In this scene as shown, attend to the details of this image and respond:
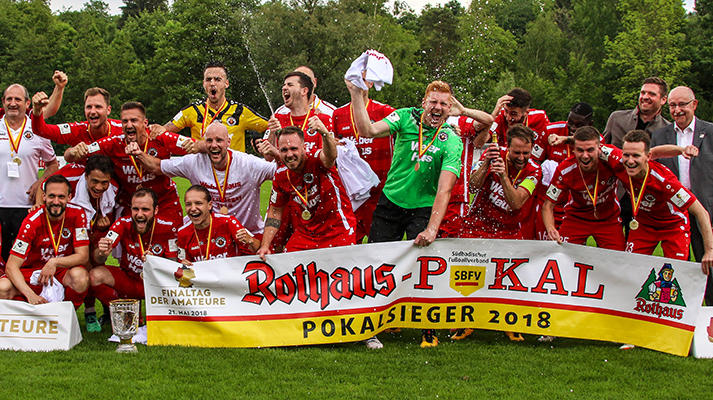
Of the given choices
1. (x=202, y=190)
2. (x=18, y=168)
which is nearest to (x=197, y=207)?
(x=202, y=190)

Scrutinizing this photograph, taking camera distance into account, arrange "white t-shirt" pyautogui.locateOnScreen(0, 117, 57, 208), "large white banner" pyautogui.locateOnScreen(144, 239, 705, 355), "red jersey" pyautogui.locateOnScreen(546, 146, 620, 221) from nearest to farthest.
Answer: "large white banner" pyautogui.locateOnScreen(144, 239, 705, 355)
"red jersey" pyautogui.locateOnScreen(546, 146, 620, 221)
"white t-shirt" pyautogui.locateOnScreen(0, 117, 57, 208)

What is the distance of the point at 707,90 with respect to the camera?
150 feet

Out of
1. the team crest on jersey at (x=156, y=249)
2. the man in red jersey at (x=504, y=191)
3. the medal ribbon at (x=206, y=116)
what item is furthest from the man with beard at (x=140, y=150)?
the man in red jersey at (x=504, y=191)

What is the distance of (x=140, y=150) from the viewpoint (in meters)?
7.70

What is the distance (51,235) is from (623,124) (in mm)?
6729

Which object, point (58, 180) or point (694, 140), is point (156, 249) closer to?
point (58, 180)

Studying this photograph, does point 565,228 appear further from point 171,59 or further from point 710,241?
point 171,59

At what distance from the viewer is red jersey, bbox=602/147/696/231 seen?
6914mm

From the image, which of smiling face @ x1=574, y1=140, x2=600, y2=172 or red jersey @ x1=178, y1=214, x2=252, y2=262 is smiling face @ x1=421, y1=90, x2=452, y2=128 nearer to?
smiling face @ x1=574, y1=140, x2=600, y2=172

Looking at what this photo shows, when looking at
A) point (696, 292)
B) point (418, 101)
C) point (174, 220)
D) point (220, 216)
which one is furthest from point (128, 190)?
point (418, 101)

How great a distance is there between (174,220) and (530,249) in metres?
3.94

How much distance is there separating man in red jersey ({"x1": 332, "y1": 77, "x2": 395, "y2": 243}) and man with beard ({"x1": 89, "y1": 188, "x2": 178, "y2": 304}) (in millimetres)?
2229

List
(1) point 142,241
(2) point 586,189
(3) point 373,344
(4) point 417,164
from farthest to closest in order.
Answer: (1) point 142,241, (2) point 586,189, (4) point 417,164, (3) point 373,344

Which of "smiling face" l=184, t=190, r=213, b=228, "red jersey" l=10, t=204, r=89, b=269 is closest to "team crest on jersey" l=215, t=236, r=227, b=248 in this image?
"smiling face" l=184, t=190, r=213, b=228
